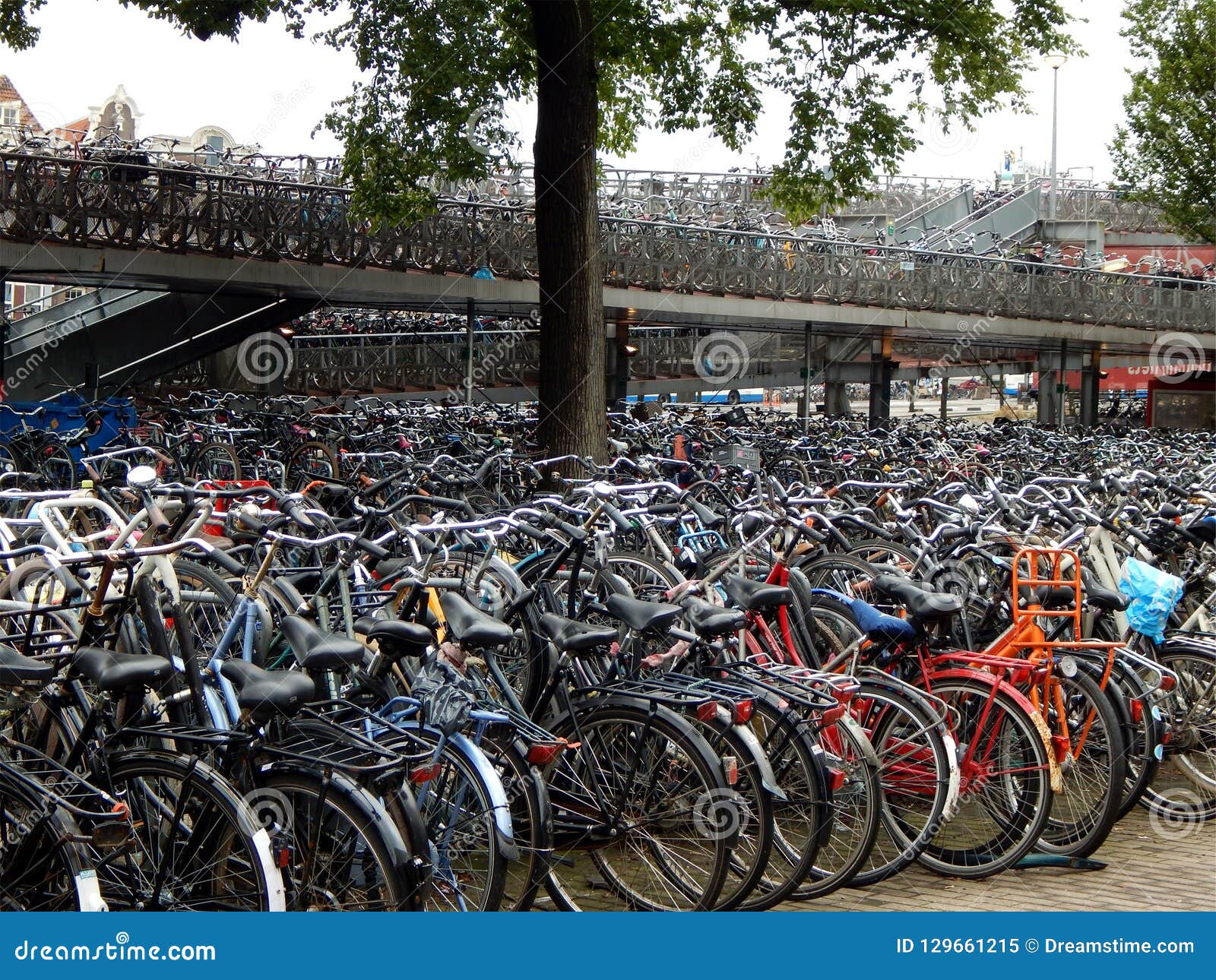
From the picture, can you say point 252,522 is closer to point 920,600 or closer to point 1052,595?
point 920,600

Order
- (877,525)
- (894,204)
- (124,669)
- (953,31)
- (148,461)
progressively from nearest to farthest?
(124,669) → (877,525) → (148,461) → (953,31) → (894,204)

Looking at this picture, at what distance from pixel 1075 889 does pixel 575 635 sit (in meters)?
1.83

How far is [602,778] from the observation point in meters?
4.19

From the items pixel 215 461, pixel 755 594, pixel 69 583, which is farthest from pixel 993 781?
pixel 215 461

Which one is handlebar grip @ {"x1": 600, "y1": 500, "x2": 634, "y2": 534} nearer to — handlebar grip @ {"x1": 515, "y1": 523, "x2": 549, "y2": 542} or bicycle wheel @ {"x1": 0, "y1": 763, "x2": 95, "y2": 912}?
handlebar grip @ {"x1": 515, "y1": 523, "x2": 549, "y2": 542}

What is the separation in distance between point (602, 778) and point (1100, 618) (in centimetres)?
229

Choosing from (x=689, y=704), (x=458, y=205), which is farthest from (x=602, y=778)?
(x=458, y=205)

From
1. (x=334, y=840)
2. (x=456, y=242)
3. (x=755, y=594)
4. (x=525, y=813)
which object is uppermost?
(x=456, y=242)

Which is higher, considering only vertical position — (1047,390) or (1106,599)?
(1106,599)

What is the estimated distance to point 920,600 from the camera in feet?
15.4

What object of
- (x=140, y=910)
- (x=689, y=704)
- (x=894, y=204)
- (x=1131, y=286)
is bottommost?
(x=140, y=910)

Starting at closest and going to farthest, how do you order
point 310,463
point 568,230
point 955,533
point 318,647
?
point 318,647 → point 955,533 → point 310,463 → point 568,230

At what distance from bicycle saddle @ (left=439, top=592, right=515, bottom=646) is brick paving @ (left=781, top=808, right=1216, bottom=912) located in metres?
1.24

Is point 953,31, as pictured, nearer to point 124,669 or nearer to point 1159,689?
point 1159,689
